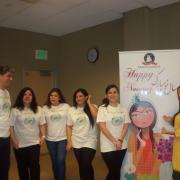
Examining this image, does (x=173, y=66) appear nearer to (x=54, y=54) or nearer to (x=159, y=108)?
Result: (x=159, y=108)

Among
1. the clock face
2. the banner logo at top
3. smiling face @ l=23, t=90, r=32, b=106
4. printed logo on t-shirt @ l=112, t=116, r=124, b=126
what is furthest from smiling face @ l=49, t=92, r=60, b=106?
the clock face

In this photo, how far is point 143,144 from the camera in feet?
11.0

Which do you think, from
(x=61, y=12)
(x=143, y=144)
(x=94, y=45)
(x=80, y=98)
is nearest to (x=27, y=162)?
(x=80, y=98)

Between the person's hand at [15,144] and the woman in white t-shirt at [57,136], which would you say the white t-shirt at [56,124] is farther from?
the person's hand at [15,144]

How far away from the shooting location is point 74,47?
6.55 m

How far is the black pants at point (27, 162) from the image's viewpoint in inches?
131

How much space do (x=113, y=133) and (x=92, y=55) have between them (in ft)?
10.2

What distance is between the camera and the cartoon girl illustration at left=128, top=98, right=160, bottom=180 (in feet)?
11.0

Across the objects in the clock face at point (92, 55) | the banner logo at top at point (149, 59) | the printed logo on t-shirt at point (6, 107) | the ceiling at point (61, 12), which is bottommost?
the printed logo on t-shirt at point (6, 107)

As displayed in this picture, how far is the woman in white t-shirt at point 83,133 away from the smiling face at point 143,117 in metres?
0.48

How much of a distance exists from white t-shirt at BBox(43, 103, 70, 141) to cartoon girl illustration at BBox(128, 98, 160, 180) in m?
0.81

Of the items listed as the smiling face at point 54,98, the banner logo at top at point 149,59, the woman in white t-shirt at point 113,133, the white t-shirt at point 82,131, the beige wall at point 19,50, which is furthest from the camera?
the beige wall at point 19,50

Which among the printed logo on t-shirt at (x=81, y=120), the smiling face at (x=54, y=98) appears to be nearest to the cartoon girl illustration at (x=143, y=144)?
the printed logo on t-shirt at (x=81, y=120)

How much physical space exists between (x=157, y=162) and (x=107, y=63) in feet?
9.27
